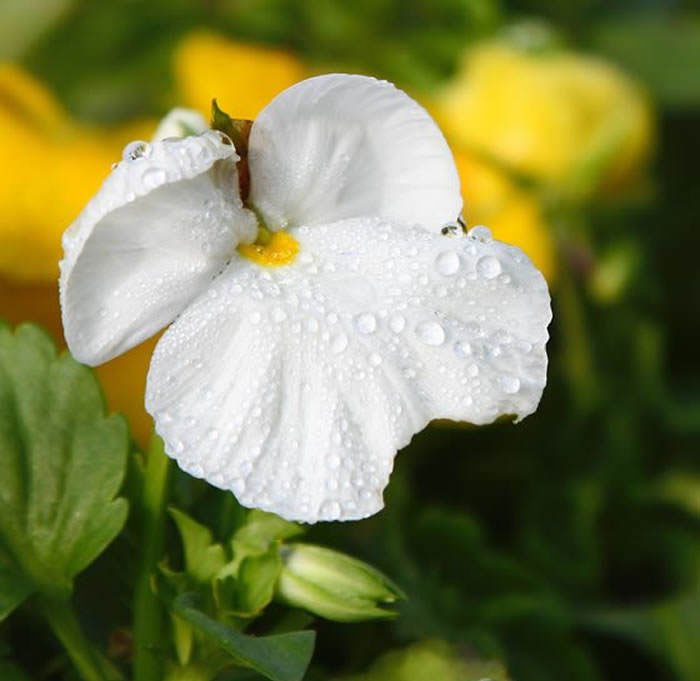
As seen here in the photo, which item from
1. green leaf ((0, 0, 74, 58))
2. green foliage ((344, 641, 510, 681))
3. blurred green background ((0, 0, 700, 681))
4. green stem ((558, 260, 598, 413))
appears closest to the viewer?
green foliage ((344, 641, 510, 681))

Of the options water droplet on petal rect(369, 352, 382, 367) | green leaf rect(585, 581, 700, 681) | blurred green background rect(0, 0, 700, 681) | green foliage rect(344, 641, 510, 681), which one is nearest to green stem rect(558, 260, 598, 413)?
blurred green background rect(0, 0, 700, 681)

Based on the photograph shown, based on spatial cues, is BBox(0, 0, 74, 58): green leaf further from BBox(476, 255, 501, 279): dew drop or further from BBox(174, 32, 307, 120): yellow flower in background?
BBox(476, 255, 501, 279): dew drop

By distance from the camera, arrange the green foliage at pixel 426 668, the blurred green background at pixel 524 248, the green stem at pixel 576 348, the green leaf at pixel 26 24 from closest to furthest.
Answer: the green foliage at pixel 426 668 → the blurred green background at pixel 524 248 → the green stem at pixel 576 348 → the green leaf at pixel 26 24

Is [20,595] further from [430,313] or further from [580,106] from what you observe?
[580,106]

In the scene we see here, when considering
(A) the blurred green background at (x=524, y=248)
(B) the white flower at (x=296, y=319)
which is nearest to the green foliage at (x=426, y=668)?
(A) the blurred green background at (x=524, y=248)

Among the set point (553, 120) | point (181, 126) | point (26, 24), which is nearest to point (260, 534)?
point (181, 126)

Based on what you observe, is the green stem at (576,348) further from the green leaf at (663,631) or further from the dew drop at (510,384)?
the dew drop at (510,384)

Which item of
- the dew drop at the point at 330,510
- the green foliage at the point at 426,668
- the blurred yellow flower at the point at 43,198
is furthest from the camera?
the blurred yellow flower at the point at 43,198
